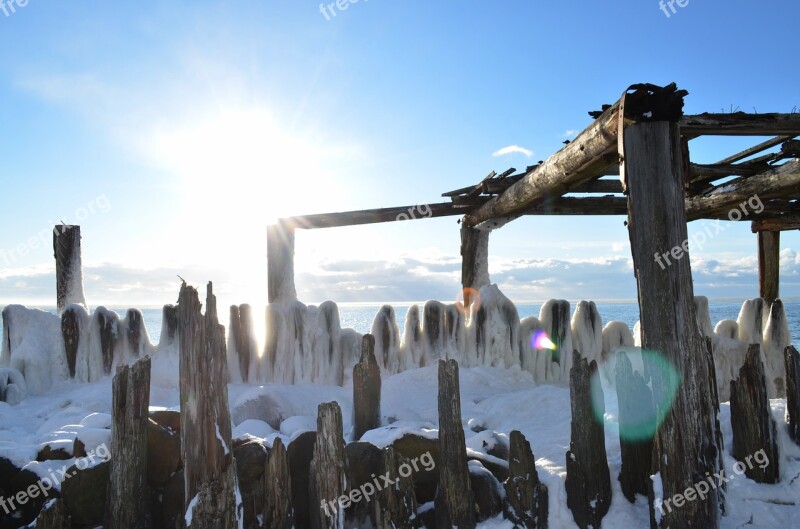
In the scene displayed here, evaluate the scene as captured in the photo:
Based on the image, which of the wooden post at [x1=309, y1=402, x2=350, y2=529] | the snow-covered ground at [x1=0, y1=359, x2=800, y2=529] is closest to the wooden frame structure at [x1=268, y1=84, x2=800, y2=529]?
the snow-covered ground at [x1=0, y1=359, x2=800, y2=529]

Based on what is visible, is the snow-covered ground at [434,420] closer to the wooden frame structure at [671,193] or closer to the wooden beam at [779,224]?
the wooden frame structure at [671,193]

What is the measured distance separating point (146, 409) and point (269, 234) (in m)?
5.84

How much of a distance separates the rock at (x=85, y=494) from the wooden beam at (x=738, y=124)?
6.34 m

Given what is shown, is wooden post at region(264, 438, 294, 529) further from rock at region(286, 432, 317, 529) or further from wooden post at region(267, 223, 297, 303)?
wooden post at region(267, 223, 297, 303)

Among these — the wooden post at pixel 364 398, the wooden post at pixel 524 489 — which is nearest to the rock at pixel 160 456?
the wooden post at pixel 364 398

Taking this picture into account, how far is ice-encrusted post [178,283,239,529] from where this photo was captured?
4902 mm

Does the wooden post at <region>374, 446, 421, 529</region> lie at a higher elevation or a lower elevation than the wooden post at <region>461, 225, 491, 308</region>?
lower

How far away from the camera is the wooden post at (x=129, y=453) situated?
5.03m

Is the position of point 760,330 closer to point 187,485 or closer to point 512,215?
point 512,215

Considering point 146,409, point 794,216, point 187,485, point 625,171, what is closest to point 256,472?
point 187,485

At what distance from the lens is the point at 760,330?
10.9 m

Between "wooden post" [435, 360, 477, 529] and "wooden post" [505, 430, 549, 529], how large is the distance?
368 millimetres

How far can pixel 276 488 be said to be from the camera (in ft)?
16.7

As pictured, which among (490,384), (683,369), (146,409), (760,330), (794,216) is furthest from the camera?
(794,216)
